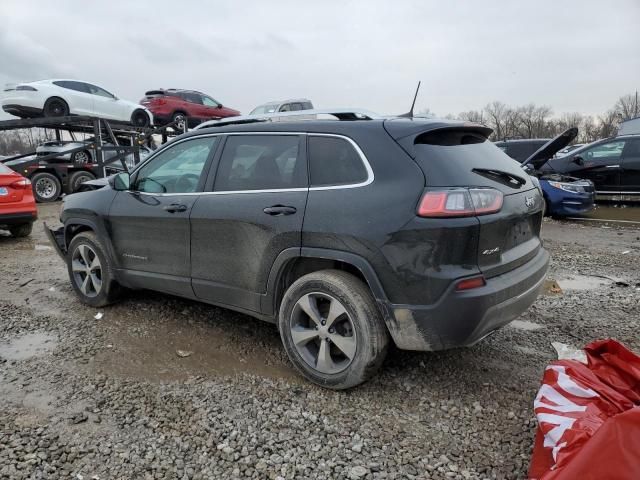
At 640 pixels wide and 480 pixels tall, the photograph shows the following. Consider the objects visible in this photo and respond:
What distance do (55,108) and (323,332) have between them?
47.0ft

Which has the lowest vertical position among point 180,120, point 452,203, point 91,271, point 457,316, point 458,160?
point 91,271

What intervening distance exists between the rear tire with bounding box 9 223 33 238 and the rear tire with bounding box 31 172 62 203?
5.48 m

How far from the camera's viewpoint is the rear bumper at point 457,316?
2.48m

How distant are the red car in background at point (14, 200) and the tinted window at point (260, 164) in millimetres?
6312

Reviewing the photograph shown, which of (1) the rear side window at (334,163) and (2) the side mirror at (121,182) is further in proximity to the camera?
(2) the side mirror at (121,182)

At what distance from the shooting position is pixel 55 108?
45.8 feet

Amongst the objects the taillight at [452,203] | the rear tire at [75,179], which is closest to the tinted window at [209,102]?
the rear tire at [75,179]

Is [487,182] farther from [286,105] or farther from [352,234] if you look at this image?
[286,105]

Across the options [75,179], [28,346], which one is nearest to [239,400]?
[28,346]

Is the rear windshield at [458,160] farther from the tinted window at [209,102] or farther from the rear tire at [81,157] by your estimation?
the tinted window at [209,102]

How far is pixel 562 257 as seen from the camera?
6.52 m

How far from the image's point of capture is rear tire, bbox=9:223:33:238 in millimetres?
8703

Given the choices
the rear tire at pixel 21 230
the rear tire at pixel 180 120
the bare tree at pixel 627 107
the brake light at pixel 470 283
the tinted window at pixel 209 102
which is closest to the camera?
the brake light at pixel 470 283

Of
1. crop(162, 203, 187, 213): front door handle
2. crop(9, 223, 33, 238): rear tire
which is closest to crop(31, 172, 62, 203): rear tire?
crop(9, 223, 33, 238): rear tire
